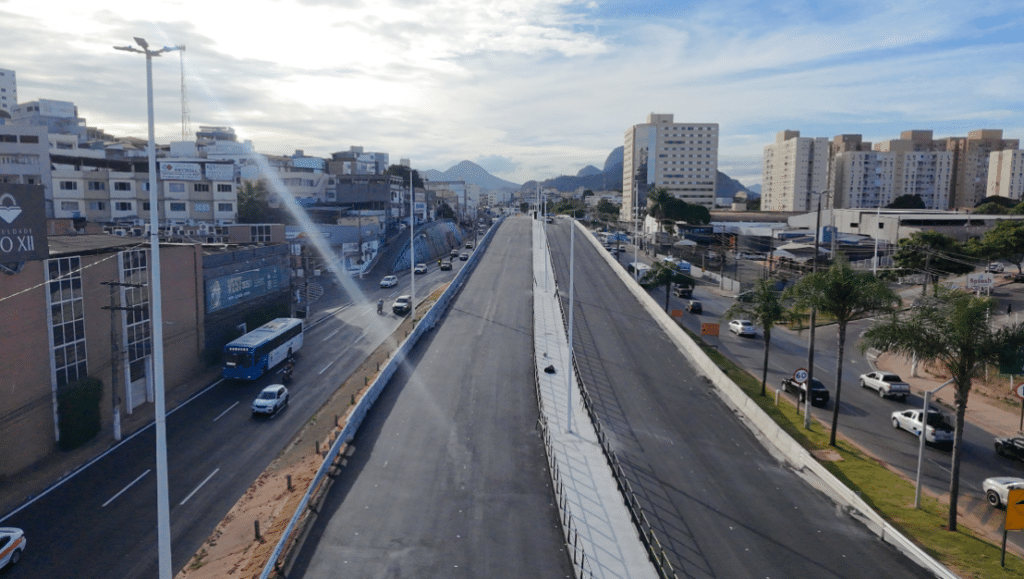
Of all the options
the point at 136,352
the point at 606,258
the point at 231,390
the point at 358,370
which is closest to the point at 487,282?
the point at 606,258

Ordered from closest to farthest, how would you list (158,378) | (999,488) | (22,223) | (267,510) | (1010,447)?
(158,378) < (999,488) < (267,510) < (1010,447) < (22,223)

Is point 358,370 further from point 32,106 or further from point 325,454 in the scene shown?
point 32,106

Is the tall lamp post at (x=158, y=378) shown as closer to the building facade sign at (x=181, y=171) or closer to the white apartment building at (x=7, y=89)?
the building facade sign at (x=181, y=171)

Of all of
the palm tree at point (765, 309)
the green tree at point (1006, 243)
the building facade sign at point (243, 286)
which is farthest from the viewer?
the green tree at point (1006, 243)

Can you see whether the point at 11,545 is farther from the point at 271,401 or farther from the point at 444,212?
the point at 444,212

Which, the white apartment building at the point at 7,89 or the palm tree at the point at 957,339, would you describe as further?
the white apartment building at the point at 7,89

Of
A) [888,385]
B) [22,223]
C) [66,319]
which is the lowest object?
[888,385]

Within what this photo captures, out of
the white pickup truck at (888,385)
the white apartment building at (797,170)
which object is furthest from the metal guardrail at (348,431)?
the white apartment building at (797,170)

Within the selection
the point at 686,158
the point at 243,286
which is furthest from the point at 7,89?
the point at 686,158
